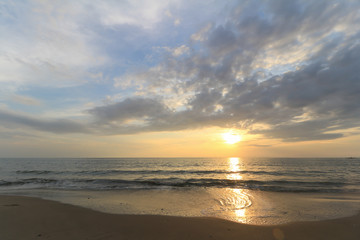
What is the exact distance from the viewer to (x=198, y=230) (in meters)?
6.31

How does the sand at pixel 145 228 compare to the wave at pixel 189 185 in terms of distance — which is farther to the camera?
the wave at pixel 189 185

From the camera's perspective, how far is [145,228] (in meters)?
6.54

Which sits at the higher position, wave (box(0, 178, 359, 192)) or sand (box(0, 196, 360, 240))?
sand (box(0, 196, 360, 240))

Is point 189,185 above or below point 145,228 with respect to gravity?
below

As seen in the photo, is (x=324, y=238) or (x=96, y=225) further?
(x=96, y=225)

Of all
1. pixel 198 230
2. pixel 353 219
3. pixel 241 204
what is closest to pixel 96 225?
pixel 198 230

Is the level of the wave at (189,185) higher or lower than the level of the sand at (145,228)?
lower

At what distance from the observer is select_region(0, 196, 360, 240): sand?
5.88 m

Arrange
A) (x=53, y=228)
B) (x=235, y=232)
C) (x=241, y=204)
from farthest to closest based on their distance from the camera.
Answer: (x=241, y=204), (x=53, y=228), (x=235, y=232)

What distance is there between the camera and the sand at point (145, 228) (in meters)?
5.88

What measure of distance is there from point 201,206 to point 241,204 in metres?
2.60

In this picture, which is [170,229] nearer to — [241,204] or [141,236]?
[141,236]

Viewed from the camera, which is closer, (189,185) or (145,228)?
(145,228)

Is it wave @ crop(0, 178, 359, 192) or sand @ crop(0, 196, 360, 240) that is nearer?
sand @ crop(0, 196, 360, 240)
